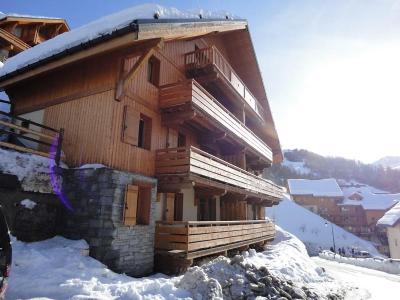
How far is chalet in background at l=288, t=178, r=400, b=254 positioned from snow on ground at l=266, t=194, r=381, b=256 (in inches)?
199

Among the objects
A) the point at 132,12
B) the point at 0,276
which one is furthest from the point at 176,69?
the point at 0,276

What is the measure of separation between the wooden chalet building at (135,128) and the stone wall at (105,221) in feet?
0.11

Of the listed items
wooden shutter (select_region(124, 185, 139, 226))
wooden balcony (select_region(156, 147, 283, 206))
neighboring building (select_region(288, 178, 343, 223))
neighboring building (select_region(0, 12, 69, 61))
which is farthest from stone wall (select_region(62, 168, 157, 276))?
neighboring building (select_region(288, 178, 343, 223))

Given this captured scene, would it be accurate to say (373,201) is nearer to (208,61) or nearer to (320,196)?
(320,196)

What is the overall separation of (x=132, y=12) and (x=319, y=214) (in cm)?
6641

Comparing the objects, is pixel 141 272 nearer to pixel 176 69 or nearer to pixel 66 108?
pixel 66 108

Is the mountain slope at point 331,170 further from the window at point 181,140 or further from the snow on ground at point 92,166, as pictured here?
the snow on ground at point 92,166

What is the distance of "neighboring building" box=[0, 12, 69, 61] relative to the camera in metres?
24.0

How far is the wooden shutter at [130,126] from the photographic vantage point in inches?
445

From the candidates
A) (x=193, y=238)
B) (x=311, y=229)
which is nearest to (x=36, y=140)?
(x=193, y=238)

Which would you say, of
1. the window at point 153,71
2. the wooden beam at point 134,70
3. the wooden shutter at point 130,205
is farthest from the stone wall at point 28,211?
the window at point 153,71

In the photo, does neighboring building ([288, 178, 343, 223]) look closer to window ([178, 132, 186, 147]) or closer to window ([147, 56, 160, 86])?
window ([178, 132, 186, 147])

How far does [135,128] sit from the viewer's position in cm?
1181

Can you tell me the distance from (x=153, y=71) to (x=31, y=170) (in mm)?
6917
